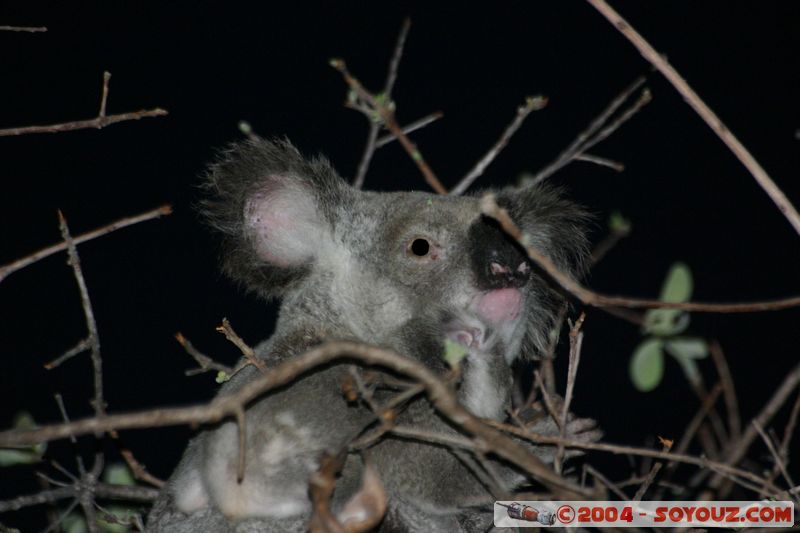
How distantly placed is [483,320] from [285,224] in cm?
81

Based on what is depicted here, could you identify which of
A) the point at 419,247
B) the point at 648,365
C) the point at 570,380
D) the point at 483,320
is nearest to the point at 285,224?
the point at 419,247

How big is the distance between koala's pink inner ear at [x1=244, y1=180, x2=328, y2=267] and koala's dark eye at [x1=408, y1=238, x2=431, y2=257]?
42 centimetres

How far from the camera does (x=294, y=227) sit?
2.64m

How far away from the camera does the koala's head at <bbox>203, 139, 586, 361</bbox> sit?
2287 millimetres

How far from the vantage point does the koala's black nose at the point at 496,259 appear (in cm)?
220

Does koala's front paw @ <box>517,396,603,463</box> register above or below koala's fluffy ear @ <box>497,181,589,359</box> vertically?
below

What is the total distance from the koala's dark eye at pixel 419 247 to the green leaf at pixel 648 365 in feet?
2.99

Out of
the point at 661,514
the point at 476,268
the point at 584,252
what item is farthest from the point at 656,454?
the point at 584,252

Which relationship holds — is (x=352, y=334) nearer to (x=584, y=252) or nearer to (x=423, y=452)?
(x=423, y=452)

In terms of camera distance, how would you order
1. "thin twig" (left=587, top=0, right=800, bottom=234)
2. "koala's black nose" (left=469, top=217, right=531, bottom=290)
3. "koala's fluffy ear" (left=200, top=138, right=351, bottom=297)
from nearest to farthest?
1. "thin twig" (left=587, top=0, right=800, bottom=234)
2. "koala's black nose" (left=469, top=217, right=531, bottom=290)
3. "koala's fluffy ear" (left=200, top=138, right=351, bottom=297)

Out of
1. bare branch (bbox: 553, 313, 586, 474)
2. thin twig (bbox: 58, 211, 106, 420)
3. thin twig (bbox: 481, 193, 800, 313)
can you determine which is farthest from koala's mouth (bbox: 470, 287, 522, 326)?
thin twig (bbox: 58, 211, 106, 420)

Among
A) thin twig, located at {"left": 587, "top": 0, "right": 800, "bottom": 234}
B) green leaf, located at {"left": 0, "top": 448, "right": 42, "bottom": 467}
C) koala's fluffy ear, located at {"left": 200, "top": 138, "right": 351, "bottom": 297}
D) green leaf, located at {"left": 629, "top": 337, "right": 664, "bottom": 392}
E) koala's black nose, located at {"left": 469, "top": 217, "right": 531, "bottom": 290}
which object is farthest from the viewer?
koala's fluffy ear, located at {"left": 200, "top": 138, "right": 351, "bottom": 297}

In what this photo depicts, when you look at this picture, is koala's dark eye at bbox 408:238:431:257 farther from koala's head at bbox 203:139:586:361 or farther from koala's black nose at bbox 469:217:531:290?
koala's black nose at bbox 469:217:531:290

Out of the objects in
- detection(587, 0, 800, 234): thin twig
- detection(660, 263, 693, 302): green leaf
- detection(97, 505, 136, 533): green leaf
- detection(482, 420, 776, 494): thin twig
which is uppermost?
detection(587, 0, 800, 234): thin twig
